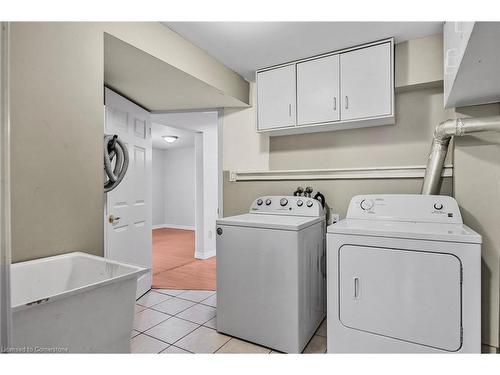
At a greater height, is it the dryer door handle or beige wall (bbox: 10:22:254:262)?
beige wall (bbox: 10:22:254:262)

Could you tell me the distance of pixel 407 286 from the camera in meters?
1.47

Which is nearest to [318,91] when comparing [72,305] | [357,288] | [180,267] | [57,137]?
[357,288]

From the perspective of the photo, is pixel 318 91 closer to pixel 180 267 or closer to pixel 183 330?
pixel 183 330

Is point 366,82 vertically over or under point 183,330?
over

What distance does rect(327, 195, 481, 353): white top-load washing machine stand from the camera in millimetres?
1373

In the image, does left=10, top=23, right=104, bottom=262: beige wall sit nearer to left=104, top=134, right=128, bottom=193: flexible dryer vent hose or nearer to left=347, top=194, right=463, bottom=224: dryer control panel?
left=104, top=134, right=128, bottom=193: flexible dryer vent hose

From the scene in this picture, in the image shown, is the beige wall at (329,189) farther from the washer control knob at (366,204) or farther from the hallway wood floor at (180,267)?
the hallway wood floor at (180,267)

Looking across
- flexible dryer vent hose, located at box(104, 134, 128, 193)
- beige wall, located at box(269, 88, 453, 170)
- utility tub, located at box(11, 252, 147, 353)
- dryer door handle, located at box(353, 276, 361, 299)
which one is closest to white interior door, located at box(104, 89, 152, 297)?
flexible dryer vent hose, located at box(104, 134, 128, 193)

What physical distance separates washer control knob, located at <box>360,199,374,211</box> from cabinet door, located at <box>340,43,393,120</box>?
639mm

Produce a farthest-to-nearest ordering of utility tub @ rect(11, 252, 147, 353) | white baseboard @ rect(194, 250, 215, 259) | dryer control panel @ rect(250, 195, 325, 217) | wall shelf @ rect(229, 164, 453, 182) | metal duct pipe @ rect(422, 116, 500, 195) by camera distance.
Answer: white baseboard @ rect(194, 250, 215, 259)
dryer control panel @ rect(250, 195, 325, 217)
wall shelf @ rect(229, 164, 453, 182)
metal duct pipe @ rect(422, 116, 500, 195)
utility tub @ rect(11, 252, 147, 353)

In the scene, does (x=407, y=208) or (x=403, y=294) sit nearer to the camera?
(x=403, y=294)

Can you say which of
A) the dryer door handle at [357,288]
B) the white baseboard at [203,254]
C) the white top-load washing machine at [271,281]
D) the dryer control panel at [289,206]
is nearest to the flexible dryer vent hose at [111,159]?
the white top-load washing machine at [271,281]

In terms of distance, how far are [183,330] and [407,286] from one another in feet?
5.27
